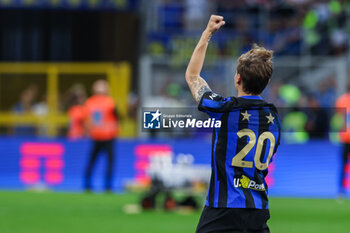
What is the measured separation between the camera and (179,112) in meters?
5.57

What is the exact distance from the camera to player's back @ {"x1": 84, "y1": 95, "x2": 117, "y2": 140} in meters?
16.5

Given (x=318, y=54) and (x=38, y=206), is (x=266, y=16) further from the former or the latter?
(x=38, y=206)

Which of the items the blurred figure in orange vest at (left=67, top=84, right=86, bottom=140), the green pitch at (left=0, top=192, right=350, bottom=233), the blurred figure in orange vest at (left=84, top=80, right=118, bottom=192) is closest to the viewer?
the green pitch at (left=0, top=192, right=350, bottom=233)

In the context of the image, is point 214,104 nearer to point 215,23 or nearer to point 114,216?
point 215,23

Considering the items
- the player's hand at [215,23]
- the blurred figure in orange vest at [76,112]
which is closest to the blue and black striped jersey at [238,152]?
the player's hand at [215,23]

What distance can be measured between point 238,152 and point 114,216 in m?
7.52

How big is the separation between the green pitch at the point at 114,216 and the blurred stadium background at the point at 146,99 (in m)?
0.03

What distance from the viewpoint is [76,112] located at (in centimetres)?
1891

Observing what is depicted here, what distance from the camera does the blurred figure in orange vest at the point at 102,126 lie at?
1652 centimetres

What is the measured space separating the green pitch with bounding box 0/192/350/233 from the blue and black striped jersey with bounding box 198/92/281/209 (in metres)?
5.55

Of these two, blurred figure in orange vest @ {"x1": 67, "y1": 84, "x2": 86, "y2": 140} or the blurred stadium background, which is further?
blurred figure in orange vest @ {"x1": 67, "y1": 84, "x2": 86, "y2": 140}

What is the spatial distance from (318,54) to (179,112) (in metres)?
18.7

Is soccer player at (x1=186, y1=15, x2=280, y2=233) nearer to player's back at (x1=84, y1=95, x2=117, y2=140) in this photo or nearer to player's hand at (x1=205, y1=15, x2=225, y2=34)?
player's hand at (x1=205, y1=15, x2=225, y2=34)

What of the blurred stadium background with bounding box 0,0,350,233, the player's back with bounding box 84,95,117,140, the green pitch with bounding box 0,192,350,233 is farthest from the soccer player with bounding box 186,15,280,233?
the player's back with bounding box 84,95,117,140
